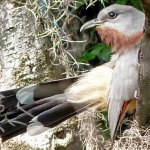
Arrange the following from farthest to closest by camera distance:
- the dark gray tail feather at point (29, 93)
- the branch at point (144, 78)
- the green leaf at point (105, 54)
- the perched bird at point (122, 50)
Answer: the green leaf at point (105, 54), the dark gray tail feather at point (29, 93), the perched bird at point (122, 50), the branch at point (144, 78)

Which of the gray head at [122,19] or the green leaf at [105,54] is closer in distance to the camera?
the gray head at [122,19]

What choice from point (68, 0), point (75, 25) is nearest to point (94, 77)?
point (68, 0)

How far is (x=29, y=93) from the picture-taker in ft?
9.70

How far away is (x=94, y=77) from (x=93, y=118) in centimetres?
21

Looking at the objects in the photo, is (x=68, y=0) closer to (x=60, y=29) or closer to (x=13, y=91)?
(x=60, y=29)

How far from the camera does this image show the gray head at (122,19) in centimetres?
307

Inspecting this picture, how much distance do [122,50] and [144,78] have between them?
707 mm

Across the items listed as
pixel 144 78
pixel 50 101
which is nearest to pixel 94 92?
pixel 50 101

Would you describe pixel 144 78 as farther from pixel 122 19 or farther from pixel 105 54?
pixel 105 54

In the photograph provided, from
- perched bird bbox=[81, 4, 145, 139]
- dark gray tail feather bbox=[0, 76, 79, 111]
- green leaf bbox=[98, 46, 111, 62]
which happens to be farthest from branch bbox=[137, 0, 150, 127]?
green leaf bbox=[98, 46, 111, 62]

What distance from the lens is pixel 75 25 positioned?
4.15m

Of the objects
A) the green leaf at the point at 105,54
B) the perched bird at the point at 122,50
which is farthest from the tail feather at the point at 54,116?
the green leaf at the point at 105,54

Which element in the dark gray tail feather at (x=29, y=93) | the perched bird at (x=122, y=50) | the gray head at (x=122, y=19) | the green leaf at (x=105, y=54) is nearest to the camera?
the perched bird at (x=122, y=50)

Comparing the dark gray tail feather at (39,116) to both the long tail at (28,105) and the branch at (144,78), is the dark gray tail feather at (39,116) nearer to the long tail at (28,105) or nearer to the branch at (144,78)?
the long tail at (28,105)
